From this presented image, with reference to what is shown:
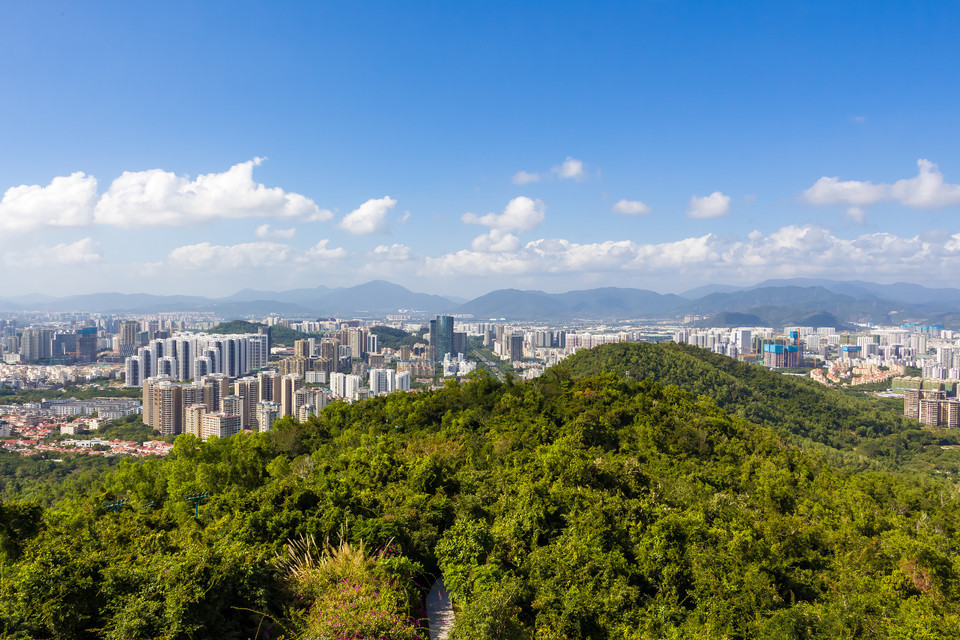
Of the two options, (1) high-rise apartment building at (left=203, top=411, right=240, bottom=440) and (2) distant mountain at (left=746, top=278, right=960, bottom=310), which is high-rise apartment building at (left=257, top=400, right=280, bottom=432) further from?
(2) distant mountain at (left=746, top=278, right=960, bottom=310)

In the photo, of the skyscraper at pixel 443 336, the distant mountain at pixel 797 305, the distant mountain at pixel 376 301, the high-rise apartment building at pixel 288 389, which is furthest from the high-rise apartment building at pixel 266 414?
the distant mountain at pixel 376 301

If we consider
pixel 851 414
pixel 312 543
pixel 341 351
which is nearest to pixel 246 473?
pixel 312 543

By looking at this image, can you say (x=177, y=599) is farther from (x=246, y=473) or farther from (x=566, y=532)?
(x=246, y=473)

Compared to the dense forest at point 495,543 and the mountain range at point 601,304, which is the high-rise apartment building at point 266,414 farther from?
the mountain range at point 601,304

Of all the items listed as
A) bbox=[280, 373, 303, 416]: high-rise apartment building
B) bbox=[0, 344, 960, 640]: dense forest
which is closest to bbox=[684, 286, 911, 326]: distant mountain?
bbox=[280, 373, 303, 416]: high-rise apartment building

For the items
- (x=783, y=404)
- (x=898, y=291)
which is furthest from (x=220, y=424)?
(x=898, y=291)

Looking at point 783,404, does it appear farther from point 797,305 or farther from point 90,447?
point 797,305
